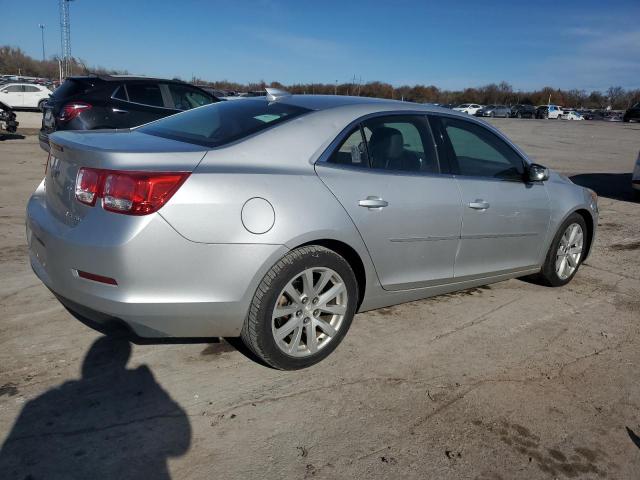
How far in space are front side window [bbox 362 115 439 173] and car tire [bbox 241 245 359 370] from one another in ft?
2.60

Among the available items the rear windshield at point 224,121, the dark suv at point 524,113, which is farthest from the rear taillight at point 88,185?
the dark suv at point 524,113

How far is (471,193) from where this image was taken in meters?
3.97

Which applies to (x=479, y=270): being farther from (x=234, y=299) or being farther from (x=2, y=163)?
(x=2, y=163)

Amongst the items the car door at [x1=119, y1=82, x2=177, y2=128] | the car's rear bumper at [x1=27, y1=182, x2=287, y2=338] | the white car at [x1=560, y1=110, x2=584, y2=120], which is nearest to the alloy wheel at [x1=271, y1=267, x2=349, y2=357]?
the car's rear bumper at [x1=27, y1=182, x2=287, y2=338]

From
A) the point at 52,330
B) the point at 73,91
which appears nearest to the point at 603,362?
the point at 52,330

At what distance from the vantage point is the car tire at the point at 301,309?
299cm

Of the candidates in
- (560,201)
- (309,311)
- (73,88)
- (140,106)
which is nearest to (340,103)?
(309,311)

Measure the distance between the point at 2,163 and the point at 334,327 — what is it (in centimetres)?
989

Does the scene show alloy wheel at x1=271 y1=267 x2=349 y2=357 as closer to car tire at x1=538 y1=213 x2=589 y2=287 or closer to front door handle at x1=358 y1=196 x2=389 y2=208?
front door handle at x1=358 y1=196 x2=389 y2=208

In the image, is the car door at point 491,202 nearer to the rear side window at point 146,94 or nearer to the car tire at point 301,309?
the car tire at point 301,309

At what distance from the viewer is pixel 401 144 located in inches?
149

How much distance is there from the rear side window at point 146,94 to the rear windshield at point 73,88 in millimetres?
607

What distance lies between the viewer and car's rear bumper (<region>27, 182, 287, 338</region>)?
2660 millimetres

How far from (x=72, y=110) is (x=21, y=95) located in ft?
78.2
